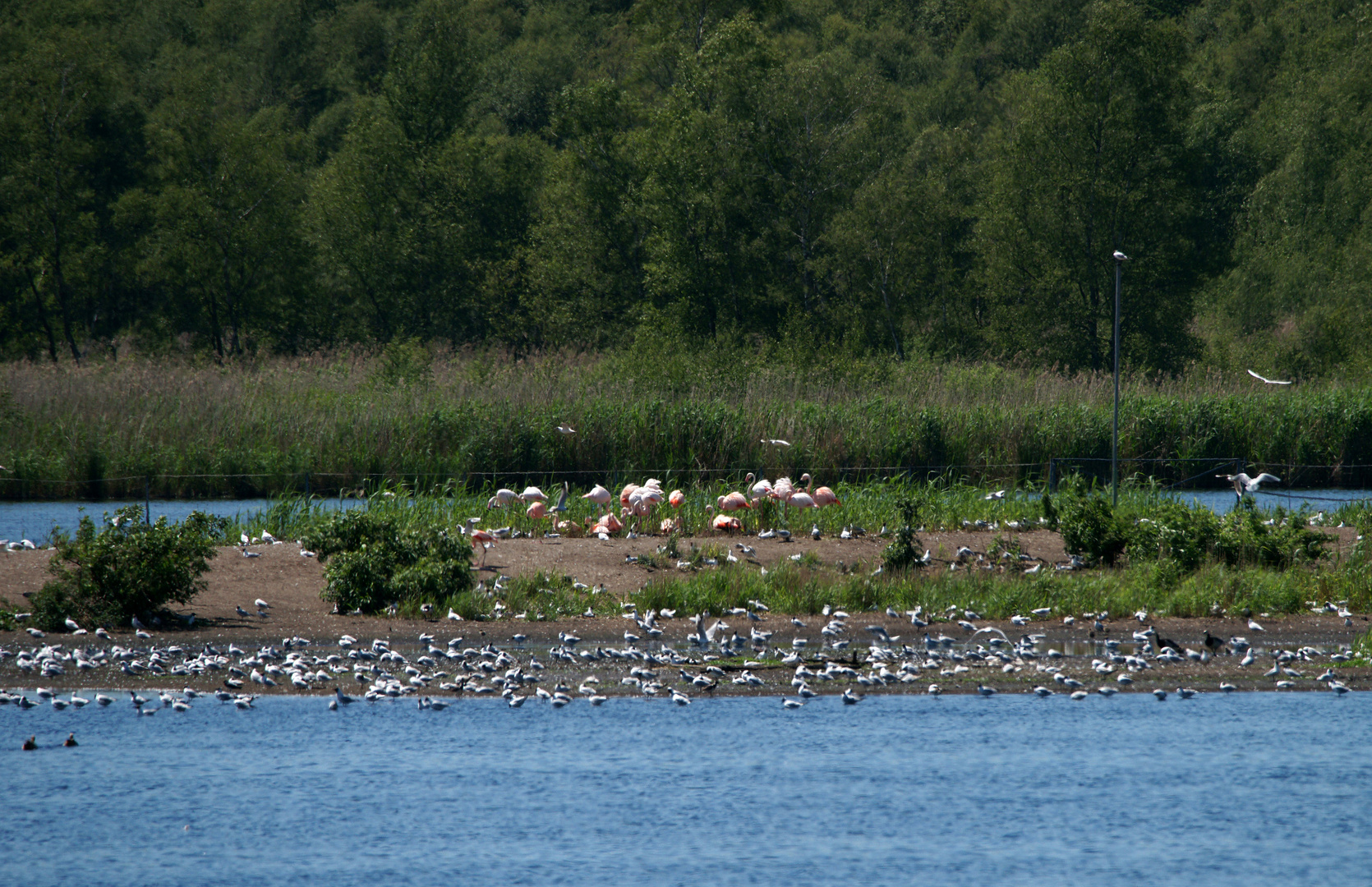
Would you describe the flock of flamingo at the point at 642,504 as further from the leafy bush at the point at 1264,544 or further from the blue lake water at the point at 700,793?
the blue lake water at the point at 700,793

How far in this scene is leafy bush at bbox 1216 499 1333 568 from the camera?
63.1ft

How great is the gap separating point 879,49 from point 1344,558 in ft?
211

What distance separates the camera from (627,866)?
10742mm

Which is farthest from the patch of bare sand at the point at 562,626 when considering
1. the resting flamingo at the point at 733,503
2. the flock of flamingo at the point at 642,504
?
the resting flamingo at the point at 733,503

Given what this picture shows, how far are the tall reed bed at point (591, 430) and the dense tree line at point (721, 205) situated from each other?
14827 millimetres

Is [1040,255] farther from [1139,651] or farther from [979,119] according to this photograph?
[1139,651]

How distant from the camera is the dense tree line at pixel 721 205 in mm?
48156

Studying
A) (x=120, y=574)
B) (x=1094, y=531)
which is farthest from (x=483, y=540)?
(x=1094, y=531)

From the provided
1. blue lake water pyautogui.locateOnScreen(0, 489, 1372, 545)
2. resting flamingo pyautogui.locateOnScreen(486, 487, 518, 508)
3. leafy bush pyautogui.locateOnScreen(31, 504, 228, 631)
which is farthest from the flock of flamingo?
leafy bush pyautogui.locateOnScreen(31, 504, 228, 631)

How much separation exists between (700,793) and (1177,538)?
384 inches

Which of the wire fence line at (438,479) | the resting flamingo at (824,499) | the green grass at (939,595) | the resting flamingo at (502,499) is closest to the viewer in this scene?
the green grass at (939,595)

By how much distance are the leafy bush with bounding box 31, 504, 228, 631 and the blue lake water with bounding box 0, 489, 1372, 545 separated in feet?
22.3

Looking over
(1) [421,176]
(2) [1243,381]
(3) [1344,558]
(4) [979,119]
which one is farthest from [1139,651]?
(4) [979,119]

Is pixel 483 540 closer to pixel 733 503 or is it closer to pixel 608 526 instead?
pixel 608 526
